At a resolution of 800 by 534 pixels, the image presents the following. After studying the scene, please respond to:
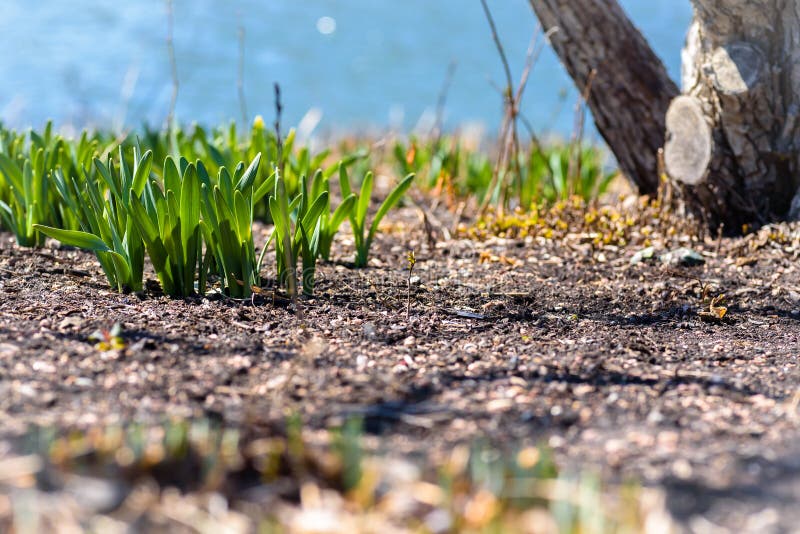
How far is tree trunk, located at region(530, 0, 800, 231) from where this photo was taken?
373 centimetres

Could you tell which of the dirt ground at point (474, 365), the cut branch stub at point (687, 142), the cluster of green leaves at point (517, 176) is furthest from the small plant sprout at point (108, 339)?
the cut branch stub at point (687, 142)

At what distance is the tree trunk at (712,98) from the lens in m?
3.73

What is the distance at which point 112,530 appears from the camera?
55.6 inches

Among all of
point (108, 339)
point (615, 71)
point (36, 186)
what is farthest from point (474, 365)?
point (615, 71)

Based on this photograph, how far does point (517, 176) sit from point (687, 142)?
3.94 feet

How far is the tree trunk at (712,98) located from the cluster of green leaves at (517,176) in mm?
401

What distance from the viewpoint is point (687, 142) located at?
404cm

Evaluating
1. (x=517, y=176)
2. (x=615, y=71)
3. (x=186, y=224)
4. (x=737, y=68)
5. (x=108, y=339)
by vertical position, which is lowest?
(x=108, y=339)

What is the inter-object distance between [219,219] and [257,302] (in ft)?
1.10

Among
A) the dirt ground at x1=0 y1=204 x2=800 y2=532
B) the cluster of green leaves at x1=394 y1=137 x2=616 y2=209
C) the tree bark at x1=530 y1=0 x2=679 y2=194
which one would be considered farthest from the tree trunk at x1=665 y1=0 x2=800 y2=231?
the cluster of green leaves at x1=394 y1=137 x2=616 y2=209

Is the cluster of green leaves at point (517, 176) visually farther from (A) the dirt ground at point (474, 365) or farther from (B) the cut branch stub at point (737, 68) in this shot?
(A) the dirt ground at point (474, 365)

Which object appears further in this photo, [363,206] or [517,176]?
[517,176]

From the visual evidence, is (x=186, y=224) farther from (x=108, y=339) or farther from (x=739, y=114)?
(x=739, y=114)

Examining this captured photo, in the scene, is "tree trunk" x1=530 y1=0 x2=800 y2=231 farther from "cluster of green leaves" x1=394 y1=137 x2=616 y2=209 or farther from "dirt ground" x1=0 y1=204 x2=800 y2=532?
"dirt ground" x1=0 y1=204 x2=800 y2=532
